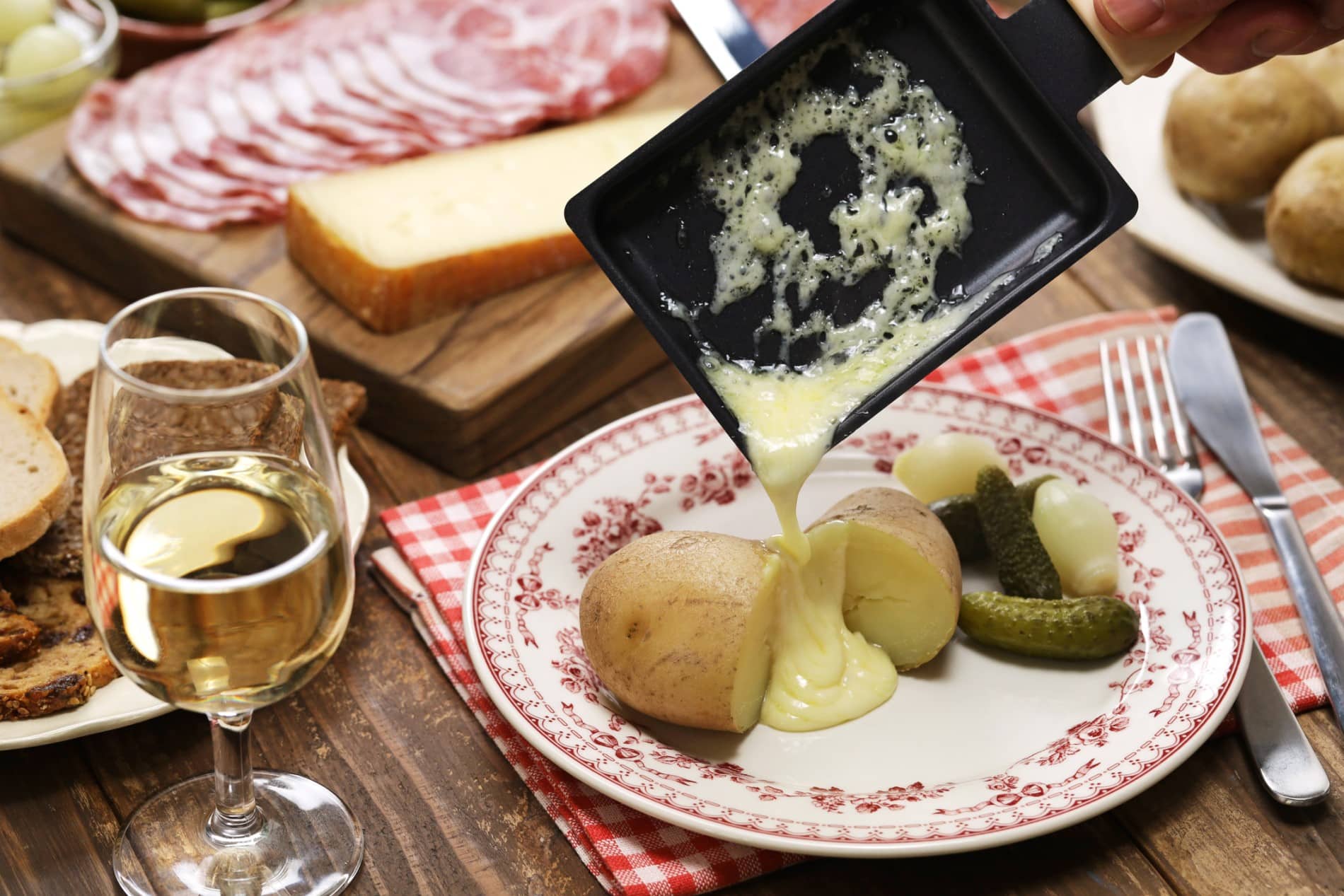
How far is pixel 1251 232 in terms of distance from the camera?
1.99 meters

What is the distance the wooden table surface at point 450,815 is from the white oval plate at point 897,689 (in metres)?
0.08

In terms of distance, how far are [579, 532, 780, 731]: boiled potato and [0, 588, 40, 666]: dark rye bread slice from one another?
1.71 feet

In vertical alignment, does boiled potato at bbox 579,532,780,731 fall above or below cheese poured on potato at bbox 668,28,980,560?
below

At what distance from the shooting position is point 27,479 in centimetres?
137

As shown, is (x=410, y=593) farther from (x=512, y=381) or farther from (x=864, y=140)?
(x=864, y=140)

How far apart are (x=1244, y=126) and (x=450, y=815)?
1456 mm

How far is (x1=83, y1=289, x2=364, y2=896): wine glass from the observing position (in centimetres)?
93

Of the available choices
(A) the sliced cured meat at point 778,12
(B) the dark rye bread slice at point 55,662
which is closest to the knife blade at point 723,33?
(A) the sliced cured meat at point 778,12

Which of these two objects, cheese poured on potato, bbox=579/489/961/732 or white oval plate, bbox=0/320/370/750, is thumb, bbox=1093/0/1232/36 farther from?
white oval plate, bbox=0/320/370/750

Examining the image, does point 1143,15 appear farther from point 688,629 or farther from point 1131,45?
point 688,629

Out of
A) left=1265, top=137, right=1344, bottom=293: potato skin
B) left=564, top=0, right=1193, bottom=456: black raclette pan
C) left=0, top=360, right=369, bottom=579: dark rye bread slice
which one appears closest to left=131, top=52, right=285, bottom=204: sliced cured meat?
left=0, top=360, right=369, bottom=579: dark rye bread slice

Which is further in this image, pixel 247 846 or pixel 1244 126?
pixel 1244 126

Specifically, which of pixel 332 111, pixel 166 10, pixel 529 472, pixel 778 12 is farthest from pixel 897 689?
pixel 166 10

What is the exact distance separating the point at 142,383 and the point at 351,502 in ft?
1.96
